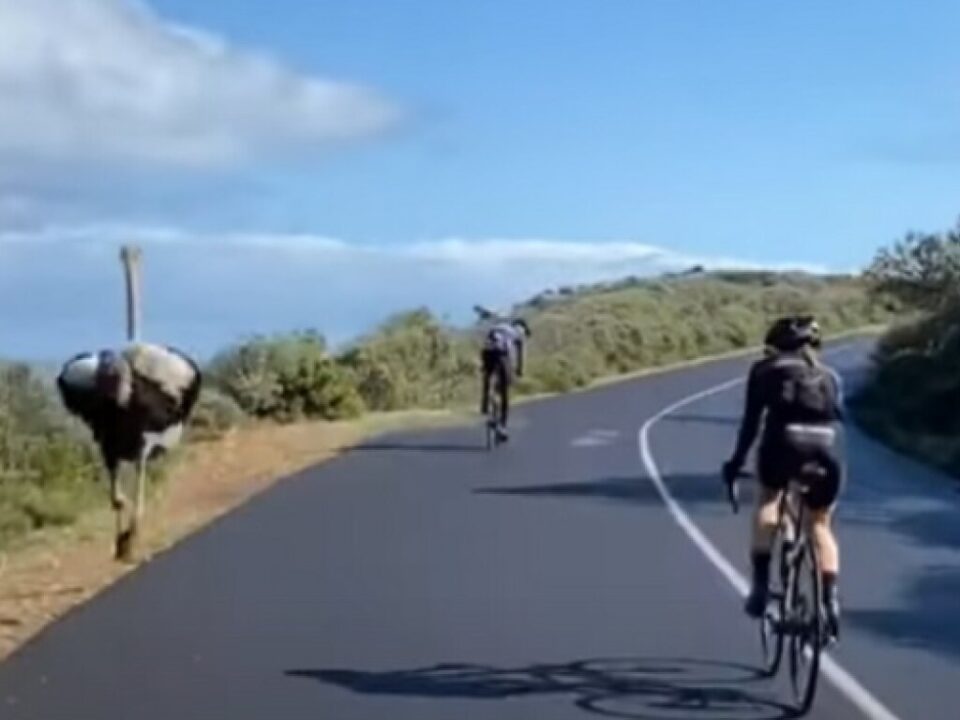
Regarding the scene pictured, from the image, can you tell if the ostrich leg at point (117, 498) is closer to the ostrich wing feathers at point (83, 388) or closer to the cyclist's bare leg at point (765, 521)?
the ostrich wing feathers at point (83, 388)

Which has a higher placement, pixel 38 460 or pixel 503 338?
pixel 503 338

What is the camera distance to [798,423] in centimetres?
1330

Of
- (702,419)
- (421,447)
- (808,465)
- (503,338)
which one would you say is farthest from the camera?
(702,419)

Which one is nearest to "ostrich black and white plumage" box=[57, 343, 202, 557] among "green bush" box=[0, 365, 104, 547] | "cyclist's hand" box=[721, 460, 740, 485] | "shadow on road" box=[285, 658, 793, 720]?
"green bush" box=[0, 365, 104, 547]

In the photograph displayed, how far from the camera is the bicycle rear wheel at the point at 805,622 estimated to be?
1277 cm

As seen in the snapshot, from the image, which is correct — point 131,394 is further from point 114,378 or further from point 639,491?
point 639,491

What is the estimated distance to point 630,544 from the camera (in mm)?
21500

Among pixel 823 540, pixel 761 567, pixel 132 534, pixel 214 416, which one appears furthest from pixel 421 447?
pixel 823 540

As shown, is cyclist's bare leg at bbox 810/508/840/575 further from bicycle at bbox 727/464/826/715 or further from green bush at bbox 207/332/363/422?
green bush at bbox 207/332/363/422

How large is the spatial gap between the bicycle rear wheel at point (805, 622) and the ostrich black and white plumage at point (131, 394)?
7.51m

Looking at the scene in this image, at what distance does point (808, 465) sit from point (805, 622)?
2.62 ft

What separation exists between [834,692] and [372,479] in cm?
1623

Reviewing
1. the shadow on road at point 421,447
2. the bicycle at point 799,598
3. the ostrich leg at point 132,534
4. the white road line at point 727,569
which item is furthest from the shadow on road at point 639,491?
the bicycle at point 799,598

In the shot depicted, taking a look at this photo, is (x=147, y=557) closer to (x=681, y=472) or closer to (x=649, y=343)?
(x=681, y=472)
